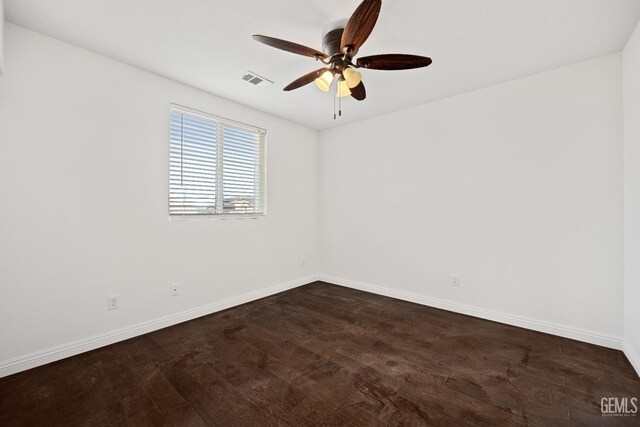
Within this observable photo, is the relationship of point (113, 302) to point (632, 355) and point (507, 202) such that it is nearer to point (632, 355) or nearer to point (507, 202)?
point (507, 202)

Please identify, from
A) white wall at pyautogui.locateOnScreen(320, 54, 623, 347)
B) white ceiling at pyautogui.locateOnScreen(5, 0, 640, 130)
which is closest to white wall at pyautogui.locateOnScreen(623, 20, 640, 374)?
white wall at pyautogui.locateOnScreen(320, 54, 623, 347)

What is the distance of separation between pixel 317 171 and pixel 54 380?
3817mm

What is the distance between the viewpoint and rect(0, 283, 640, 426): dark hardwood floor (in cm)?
160

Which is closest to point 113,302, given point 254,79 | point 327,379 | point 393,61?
point 327,379

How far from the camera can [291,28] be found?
205cm

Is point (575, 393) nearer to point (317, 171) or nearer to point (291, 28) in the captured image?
point (291, 28)

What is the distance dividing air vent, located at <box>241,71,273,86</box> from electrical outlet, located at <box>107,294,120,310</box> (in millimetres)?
2432

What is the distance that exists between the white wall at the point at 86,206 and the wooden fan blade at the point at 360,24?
6.82ft

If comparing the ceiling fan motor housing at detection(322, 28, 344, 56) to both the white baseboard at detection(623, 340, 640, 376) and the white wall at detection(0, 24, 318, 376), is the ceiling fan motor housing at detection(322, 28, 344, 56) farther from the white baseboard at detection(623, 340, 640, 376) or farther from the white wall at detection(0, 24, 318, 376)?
the white baseboard at detection(623, 340, 640, 376)

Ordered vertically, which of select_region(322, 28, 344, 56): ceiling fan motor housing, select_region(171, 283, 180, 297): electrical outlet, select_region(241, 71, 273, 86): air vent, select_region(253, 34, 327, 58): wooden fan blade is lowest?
select_region(171, 283, 180, 297): electrical outlet

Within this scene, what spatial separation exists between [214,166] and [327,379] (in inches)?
102

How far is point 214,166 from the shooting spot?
3.28 meters

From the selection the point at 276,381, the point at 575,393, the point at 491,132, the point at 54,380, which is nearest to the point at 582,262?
the point at 575,393

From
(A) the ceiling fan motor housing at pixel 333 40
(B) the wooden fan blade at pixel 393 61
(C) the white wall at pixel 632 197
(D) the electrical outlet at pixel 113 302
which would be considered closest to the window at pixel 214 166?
(D) the electrical outlet at pixel 113 302
